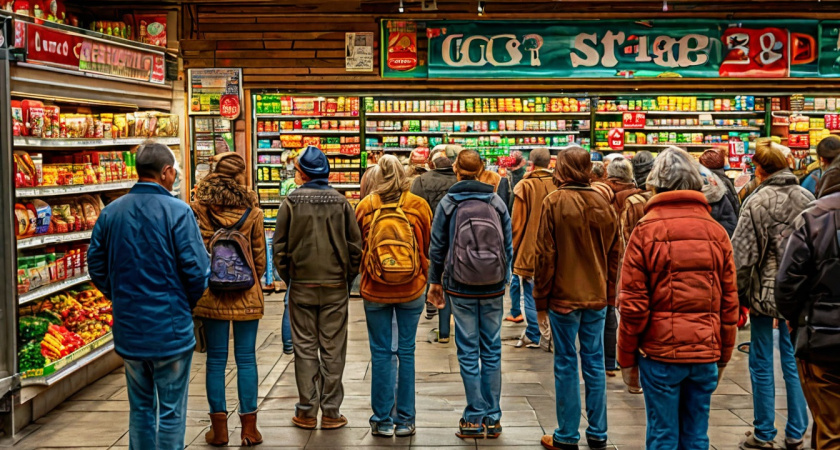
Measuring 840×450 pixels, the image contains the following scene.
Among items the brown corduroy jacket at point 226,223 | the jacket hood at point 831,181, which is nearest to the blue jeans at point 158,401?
the brown corduroy jacket at point 226,223

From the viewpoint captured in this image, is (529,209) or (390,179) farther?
(529,209)

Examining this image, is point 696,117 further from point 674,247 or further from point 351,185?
point 674,247

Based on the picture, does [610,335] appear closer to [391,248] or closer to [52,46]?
[391,248]

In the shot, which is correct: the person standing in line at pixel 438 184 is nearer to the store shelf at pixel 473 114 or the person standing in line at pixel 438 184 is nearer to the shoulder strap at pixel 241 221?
the shoulder strap at pixel 241 221

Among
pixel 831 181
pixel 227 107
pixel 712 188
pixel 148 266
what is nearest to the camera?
pixel 831 181

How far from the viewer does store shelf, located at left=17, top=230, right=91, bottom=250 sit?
568 cm

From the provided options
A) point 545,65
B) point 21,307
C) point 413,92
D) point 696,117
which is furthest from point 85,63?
point 696,117

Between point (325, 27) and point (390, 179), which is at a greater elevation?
point (325, 27)

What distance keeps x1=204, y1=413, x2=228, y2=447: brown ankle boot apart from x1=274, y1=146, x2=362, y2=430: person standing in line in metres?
0.51

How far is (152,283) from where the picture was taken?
401 cm

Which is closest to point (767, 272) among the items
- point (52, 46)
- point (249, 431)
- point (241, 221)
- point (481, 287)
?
point (481, 287)

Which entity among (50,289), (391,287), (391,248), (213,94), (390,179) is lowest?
(50,289)

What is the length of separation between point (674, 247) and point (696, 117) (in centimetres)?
946

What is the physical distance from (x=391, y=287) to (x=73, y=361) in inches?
101
